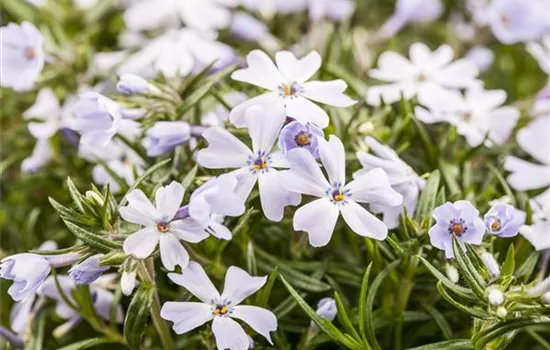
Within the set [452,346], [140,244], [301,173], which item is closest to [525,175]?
[452,346]

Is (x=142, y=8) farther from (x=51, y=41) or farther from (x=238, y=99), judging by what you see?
(x=238, y=99)

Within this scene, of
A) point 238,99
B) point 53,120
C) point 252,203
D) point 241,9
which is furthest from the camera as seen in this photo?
point 241,9

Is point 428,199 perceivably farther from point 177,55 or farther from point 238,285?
point 177,55

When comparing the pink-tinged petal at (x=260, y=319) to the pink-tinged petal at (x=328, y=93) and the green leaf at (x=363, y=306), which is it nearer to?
the green leaf at (x=363, y=306)

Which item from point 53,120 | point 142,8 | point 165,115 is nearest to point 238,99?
point 165,115

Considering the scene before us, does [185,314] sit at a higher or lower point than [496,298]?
lower

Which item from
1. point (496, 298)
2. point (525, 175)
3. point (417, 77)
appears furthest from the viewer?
point (417, 77)

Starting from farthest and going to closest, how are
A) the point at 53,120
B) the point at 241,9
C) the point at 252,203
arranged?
the point at 241,9 → the point at 53,120 → the point at 252,203

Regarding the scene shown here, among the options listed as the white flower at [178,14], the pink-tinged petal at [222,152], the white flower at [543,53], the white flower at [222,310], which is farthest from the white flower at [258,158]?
the white flower at [543,53]
